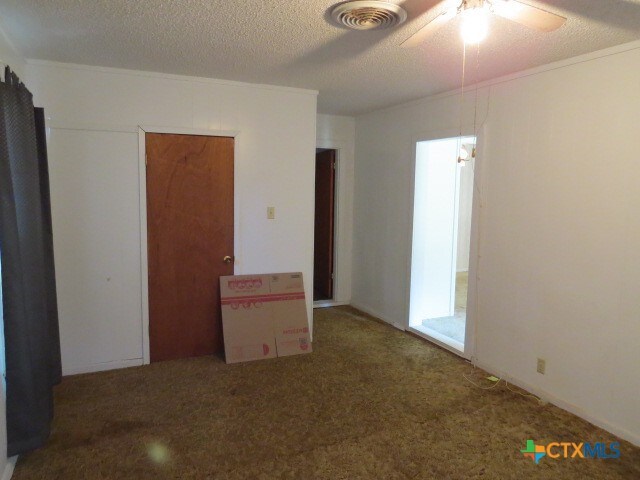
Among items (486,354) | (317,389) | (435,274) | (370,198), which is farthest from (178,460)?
(370,198)

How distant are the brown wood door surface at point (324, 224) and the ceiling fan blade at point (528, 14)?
3.65m

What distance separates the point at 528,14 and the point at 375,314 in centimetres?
377

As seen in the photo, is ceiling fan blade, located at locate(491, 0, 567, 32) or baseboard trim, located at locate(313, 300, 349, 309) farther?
baseboard trim, located at locate(313, 300, 349, 309)

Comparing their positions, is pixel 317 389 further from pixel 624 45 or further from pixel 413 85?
pixel 624 45

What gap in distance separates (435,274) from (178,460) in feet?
10.3

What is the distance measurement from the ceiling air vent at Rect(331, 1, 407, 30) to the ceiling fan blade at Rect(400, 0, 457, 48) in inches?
6.5

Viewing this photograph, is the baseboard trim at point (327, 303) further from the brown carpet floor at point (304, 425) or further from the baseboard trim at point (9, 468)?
the baseboard trim at point (9, 468)

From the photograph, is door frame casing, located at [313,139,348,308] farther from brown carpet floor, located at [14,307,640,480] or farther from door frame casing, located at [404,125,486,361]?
brown carpet floor, located at [14,307,640,480]

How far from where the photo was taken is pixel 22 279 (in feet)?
7.34

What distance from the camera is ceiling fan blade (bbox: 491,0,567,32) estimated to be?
1721mm

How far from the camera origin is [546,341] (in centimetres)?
313
